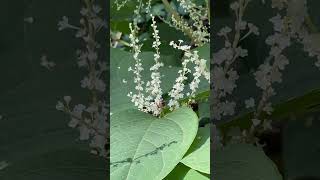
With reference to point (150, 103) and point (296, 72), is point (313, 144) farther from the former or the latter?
point (150, 103)

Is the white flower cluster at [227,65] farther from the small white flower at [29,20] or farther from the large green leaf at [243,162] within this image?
the small white flower at [29,20]

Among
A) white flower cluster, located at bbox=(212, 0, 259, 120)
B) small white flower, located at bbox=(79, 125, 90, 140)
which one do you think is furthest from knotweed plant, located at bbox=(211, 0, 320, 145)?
small white flower, located at bbox=(79, 125, 90, 140)

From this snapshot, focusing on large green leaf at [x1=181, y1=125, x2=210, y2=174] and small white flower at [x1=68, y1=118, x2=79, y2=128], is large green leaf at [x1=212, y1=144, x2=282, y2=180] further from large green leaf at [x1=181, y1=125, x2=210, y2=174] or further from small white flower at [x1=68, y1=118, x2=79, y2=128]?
small white flower at [x1=68, y1=118, x2=79, y2=128]

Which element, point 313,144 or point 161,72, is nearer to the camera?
point 313,144

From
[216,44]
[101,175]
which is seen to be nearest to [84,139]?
[101,175]

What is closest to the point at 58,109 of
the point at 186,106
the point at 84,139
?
the point at 84,139

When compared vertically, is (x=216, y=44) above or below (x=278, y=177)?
above
